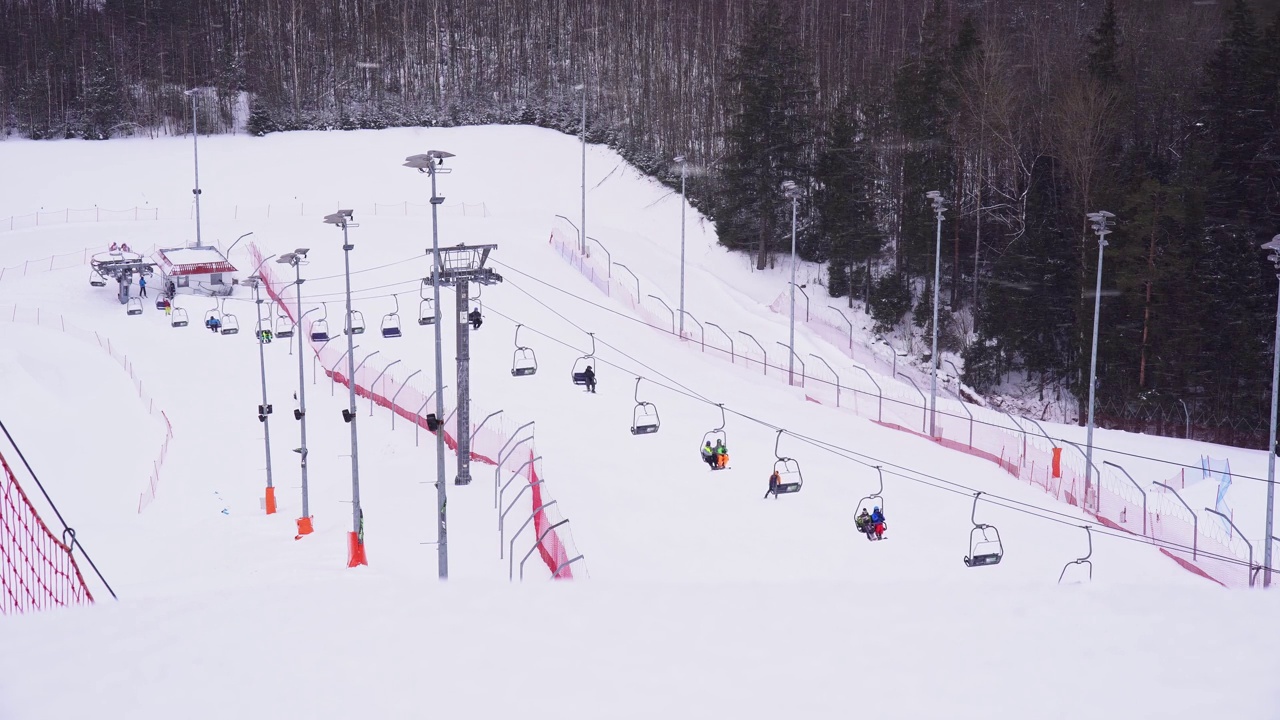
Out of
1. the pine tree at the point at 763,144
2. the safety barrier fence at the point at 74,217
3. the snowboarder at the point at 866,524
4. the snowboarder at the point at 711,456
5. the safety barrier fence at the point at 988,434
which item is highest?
the pine tree at the point at 763,144

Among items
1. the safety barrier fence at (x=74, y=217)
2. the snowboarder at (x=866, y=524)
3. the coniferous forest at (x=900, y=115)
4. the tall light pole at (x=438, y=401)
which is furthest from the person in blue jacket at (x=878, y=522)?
the safety barrier fence at (x=74, y=217)

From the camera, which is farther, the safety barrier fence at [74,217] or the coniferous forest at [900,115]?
the safety barrier fence at [74,217]

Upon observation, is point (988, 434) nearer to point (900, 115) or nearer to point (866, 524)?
point (866, 524)

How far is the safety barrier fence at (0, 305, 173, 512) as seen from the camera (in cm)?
2614

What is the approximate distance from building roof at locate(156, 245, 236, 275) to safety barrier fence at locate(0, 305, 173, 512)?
4745mm

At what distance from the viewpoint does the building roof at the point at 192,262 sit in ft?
133

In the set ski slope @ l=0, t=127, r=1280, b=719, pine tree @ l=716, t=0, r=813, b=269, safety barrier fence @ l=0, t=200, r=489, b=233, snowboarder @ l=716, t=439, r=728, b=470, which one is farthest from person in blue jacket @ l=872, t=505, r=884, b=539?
safety barrier fence @ l=0, t=200, r=489, b=233

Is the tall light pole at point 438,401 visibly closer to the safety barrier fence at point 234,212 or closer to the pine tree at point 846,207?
the pine tree at point 846,207

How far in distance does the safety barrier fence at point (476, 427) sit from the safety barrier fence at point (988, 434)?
29.5 feet

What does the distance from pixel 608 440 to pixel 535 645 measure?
17.8 metres

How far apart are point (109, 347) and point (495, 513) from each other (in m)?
19.8

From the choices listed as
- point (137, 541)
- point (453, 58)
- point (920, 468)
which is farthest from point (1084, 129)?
point (453, 58)

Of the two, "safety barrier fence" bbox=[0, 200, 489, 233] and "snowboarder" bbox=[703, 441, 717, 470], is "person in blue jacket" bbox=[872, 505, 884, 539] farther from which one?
"safety barrier fence" bbox=[0, 200, 489, 233]

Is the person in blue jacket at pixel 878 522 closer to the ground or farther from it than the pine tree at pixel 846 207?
closer to the ground
